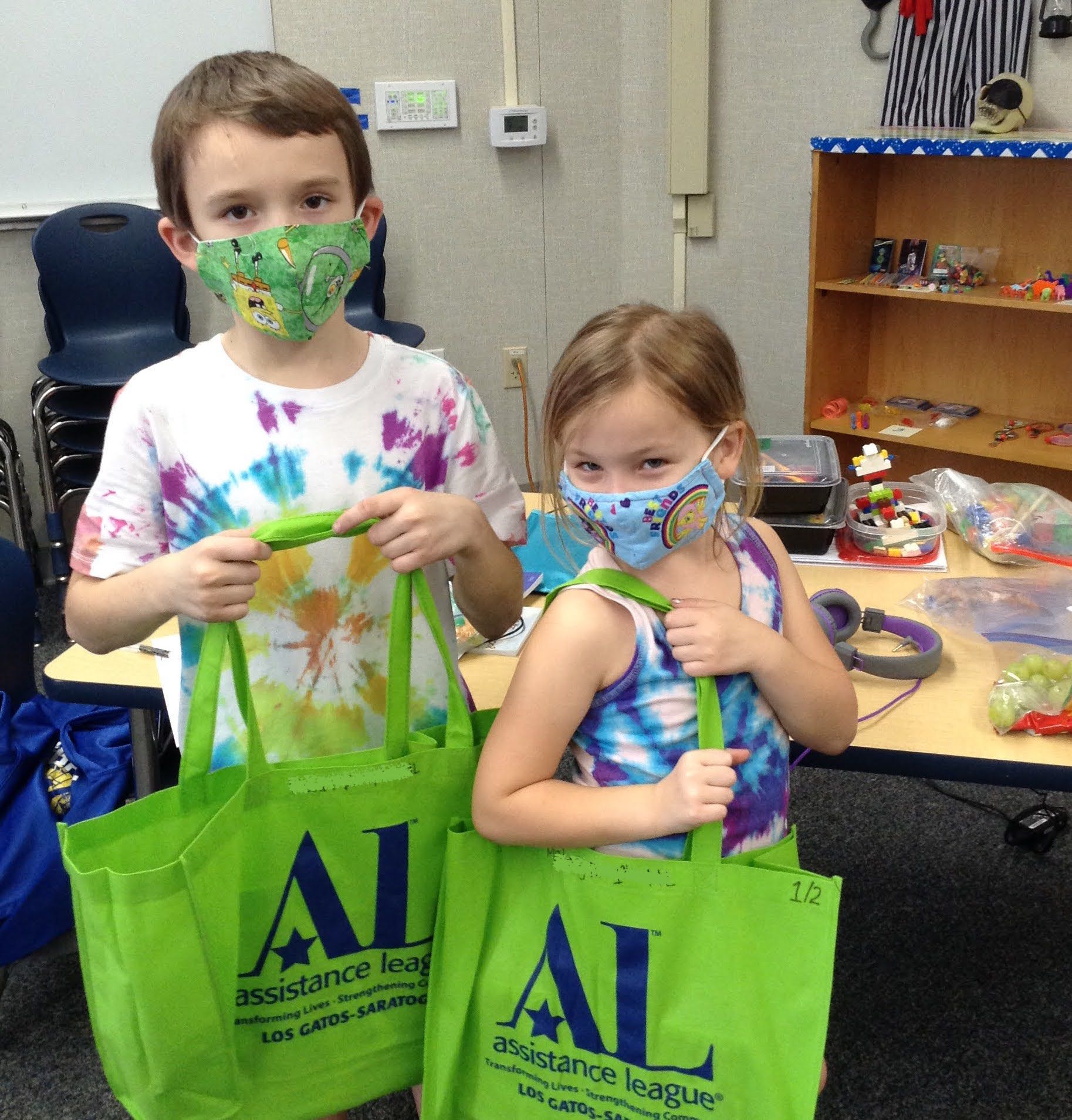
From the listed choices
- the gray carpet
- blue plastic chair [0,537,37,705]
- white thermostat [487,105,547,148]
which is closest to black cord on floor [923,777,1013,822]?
the gray carpet

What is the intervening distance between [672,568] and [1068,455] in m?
2.36

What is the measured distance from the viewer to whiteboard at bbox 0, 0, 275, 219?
10.7 feet

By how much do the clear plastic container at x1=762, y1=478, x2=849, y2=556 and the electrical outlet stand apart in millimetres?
2340

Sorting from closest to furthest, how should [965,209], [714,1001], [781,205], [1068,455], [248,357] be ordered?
1. [714,1001]
2. [248,357]
3. [1068,455]
4. [965,209]
5. [781,205]

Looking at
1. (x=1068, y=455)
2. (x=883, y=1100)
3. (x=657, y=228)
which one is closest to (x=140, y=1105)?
(x=883, y=1100)

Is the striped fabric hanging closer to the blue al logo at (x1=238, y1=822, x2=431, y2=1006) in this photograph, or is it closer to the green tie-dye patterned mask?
the green tie-dye patterned mask

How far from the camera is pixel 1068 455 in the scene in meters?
3.04

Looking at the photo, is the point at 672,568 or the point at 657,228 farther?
the point at 657,228

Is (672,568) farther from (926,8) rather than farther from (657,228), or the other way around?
(657,228)

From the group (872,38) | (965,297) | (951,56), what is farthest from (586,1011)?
(872,38)

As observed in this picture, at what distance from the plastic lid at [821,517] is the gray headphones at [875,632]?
26 centimetres

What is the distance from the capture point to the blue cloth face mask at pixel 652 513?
3.23ft

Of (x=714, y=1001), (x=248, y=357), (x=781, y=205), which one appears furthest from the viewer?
(x=781, y=205)

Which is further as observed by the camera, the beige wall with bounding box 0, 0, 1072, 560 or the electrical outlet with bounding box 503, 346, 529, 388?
the electrical outlet with bounding box 503, 346, 529, 388
